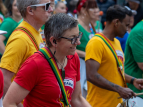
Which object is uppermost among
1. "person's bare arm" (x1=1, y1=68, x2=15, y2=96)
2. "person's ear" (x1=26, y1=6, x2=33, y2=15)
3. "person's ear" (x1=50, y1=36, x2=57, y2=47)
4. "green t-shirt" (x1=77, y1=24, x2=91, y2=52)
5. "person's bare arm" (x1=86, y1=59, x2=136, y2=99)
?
"person's ear" (x1=26, y1=6, x2=33, y2=15)

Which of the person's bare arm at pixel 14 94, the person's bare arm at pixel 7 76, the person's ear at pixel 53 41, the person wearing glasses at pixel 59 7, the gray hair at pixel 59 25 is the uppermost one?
the gray hair at pixel 59 25

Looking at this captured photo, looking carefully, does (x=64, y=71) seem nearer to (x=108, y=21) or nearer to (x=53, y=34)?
(x=53, y=34)

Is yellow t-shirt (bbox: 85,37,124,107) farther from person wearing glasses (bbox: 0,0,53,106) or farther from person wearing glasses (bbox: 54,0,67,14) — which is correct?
person wearing glasses (bbox: 54,0,67,14)

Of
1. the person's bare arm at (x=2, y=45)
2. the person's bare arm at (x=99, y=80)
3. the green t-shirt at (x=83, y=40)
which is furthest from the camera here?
the green t-shirt at (x=83, y=40)

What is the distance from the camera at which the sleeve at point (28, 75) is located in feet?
6.78

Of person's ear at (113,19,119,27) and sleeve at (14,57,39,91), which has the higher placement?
sleeve at (14,57,39,91)

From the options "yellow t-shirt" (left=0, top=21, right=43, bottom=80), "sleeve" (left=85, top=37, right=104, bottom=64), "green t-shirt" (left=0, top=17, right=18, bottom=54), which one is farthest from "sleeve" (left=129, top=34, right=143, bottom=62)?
"green t-shirt" (left=0, top=17, right=18, bottom=54)

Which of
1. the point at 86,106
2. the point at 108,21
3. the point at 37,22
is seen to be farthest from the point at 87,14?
the point at 86,106

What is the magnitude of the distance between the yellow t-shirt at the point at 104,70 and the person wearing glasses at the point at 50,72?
0.65 metres

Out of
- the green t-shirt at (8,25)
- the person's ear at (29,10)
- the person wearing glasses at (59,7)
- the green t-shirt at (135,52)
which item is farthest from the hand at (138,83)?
the person wearing glasses at (59,7)

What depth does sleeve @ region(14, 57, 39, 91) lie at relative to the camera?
2.07 metres

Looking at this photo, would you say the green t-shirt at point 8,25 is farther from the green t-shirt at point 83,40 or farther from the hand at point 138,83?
the hand at point 138,83

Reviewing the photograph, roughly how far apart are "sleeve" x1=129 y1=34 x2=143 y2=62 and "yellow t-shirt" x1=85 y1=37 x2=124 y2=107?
496 mm

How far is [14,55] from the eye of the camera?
2.49 meters
